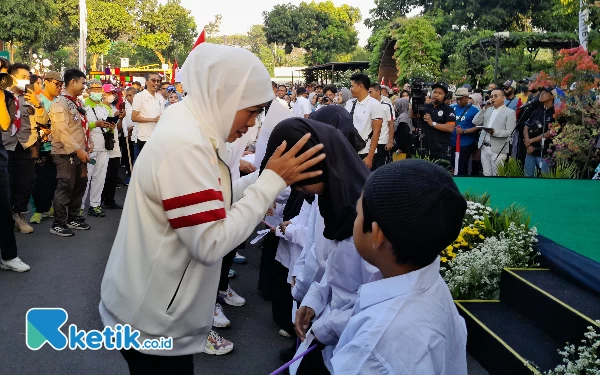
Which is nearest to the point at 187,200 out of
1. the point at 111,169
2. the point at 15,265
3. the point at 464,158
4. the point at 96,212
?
the point at 15,265

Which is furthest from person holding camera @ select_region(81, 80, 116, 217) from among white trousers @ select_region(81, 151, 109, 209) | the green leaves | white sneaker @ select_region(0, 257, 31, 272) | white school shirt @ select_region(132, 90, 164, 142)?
the green leaves

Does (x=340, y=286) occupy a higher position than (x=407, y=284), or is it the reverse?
(x=407, y=284)

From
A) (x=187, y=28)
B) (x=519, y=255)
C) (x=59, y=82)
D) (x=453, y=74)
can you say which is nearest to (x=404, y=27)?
(x=453, y=74)

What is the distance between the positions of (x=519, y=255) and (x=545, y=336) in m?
0.98

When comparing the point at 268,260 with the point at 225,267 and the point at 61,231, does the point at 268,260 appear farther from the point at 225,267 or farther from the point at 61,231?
the point at 61,231

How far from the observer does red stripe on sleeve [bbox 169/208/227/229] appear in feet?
6.22

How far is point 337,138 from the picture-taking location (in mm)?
2410

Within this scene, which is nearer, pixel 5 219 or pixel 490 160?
pixel 5 219

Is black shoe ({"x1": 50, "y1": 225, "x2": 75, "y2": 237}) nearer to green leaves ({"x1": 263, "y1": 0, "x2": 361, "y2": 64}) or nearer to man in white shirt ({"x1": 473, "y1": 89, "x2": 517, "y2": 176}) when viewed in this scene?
man in white shirt ({"x1": 473, "y1": 89, "x2": 517, "y2": 176})

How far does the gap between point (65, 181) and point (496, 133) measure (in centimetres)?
694

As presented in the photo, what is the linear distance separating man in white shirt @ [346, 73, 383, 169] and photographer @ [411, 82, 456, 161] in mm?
1360

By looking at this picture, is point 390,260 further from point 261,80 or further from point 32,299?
point 32,299

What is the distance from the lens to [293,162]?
82.4 inches

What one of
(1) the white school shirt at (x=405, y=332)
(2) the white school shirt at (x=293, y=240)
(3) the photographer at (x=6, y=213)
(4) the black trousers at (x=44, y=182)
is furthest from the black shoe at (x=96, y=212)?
(1) the white school shirt at (x=405, y=332)
